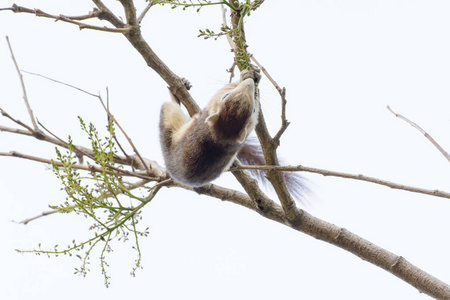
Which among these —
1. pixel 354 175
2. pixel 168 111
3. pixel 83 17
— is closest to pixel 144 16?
pixel 83 17

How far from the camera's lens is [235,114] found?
7.11ft

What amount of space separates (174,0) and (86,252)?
0.87 m

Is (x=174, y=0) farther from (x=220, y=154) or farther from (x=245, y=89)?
(x=220, y=154)

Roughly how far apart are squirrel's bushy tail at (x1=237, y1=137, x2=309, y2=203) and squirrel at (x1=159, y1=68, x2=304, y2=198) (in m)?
0.37

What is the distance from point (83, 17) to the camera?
1714mm

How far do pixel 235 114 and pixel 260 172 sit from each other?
620 millimetres

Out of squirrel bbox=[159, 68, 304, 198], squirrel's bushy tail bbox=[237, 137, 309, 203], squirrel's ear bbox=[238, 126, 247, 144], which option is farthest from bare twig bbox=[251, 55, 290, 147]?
squirrel's bushy tail bbox=[237, 137, 309, 203]

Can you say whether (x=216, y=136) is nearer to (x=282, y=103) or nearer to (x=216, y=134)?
(x=216, y=134)

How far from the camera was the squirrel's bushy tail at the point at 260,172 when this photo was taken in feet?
8.36

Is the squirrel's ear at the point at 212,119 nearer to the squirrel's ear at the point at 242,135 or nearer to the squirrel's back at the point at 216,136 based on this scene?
the squirrel's back at the point at 216,136

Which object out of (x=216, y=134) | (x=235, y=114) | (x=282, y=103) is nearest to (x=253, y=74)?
(x=235, y=114)

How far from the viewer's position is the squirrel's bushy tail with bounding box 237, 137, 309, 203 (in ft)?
8.36

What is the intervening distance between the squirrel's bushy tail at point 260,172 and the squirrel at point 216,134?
1.20 ft

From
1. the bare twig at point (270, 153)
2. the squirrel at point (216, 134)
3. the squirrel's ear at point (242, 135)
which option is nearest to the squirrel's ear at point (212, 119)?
the squirrel at point (216, 134)
